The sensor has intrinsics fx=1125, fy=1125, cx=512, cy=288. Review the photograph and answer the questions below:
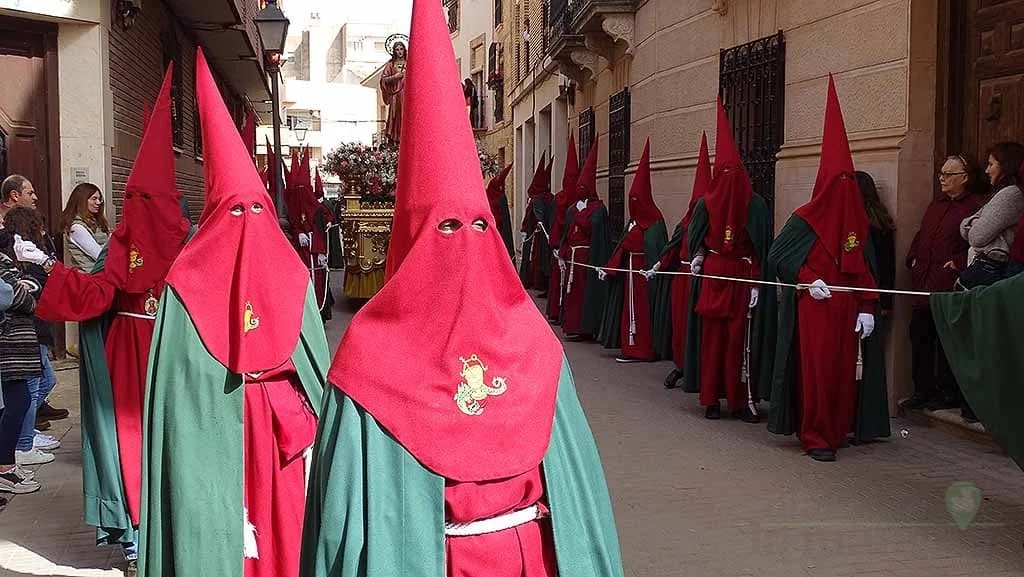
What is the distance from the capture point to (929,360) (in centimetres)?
887

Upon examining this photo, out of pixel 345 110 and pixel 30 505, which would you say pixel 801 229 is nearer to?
pixel 30 505

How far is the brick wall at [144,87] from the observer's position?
12.4 meters

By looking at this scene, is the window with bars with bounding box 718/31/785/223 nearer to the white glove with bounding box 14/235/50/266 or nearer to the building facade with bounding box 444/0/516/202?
the white glove with bounding box 14/235/50/266

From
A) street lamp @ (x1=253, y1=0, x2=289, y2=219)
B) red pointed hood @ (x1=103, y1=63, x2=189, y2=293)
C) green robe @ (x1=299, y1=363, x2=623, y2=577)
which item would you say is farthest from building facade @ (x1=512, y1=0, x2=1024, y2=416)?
green robe @ (x1=299, y1=363, x2=623, y2=577)

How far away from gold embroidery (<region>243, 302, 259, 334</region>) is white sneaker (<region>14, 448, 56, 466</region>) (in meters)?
4.46

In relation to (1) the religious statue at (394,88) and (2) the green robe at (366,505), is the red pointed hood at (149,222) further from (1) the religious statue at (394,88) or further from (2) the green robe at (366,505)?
(1) the religious statue at (394,88)

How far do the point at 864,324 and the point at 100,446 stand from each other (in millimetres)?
4959

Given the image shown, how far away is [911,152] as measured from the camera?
29.6ft

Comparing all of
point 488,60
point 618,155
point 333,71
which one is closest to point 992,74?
point 618,155

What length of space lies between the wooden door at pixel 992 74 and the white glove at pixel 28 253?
677 centimetres

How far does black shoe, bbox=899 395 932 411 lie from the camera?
29.3ft

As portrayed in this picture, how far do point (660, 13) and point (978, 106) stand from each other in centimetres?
730

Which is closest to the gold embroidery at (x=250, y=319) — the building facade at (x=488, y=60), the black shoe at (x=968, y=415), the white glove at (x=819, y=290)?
the white glove at (x=819, y=290)

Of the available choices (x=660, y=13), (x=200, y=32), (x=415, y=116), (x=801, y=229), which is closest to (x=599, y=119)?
(x=660, y=13)
